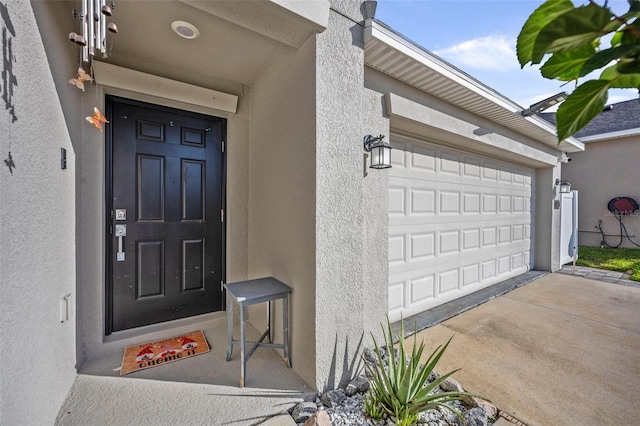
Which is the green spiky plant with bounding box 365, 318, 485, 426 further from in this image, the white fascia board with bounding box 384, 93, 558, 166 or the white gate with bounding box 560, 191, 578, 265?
the white gate with bounding box 560, 191, 578, 265

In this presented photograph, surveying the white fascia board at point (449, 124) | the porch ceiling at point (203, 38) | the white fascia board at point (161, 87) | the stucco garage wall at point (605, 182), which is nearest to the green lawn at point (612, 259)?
the stucco garage wall at point (605, 182)

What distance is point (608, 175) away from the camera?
27.1 feet

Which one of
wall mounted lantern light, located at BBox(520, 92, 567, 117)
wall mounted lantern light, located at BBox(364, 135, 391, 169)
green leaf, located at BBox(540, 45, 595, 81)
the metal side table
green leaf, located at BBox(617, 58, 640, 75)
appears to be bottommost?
the metal side table

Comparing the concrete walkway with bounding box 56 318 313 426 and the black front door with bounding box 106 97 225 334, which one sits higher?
the black front door with bounding box 106 97 225 334

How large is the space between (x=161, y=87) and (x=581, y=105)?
3183 mm

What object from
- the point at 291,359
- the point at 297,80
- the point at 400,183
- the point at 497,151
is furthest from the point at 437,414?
the point at 497,151

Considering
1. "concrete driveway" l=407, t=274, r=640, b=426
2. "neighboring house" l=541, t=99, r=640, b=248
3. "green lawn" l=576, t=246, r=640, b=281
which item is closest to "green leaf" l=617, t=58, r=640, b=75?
"concrete driveway" l=407, t=274, r=640, b=426

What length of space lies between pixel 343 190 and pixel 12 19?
6.71 ft

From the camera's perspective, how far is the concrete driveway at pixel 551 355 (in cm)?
202

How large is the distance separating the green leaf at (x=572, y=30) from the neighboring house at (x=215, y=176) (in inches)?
64.6

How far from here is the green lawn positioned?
6031mm

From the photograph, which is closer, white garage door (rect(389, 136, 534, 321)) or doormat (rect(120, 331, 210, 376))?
doormat (rect(120, 331, 210, 376))

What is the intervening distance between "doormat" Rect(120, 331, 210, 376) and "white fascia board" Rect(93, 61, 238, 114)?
8.08 feet

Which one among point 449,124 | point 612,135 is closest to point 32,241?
point 449,124
